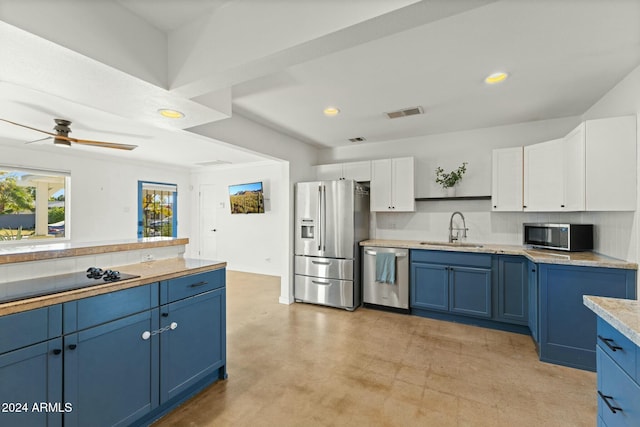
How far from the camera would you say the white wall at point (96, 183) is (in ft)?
16.0

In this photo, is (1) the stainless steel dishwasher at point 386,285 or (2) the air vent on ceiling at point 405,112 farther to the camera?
(1) the stainless steel dishwasher at point 386,285

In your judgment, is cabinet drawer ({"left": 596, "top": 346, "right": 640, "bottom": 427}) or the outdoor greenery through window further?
the outdoor greenery through window

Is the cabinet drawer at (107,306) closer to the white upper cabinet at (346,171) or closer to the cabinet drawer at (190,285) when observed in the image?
the cabinet drawer at (190,285)

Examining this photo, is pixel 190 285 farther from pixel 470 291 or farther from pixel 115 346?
pixel 470 291

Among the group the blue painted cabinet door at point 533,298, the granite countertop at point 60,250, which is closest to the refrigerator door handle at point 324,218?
the granite countertop at point 60,250

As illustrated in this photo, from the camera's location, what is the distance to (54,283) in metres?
1.58

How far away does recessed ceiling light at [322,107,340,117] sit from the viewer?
3.19m

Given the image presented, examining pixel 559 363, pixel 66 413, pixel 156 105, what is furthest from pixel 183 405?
pixel 559 363

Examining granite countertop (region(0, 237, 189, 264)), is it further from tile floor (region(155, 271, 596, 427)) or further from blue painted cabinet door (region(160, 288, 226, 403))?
tile floor (region(155, 271, 596, 427))

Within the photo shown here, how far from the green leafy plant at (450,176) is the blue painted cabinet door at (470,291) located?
1188 millimetres

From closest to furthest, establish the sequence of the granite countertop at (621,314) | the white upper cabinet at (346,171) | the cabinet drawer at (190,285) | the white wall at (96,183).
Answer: the granite countertop at (621,314) < the cabinet drawer at (190,285) < the white upper cabinet at (346,171) < the white wall at (96,183)

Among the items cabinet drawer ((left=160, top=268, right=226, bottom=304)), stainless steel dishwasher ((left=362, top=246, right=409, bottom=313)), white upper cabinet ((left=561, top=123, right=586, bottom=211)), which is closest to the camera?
cabinet drawer ((left=160, top=268, right=226, bottom=304))

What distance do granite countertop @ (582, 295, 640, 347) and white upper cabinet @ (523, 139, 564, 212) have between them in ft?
6.77

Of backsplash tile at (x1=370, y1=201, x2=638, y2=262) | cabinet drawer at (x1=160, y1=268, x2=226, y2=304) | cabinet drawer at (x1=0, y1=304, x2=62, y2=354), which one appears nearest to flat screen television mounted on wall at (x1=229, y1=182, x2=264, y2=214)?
backsplash tile at (x1=370, y1=201, x2=638, y2=262)
